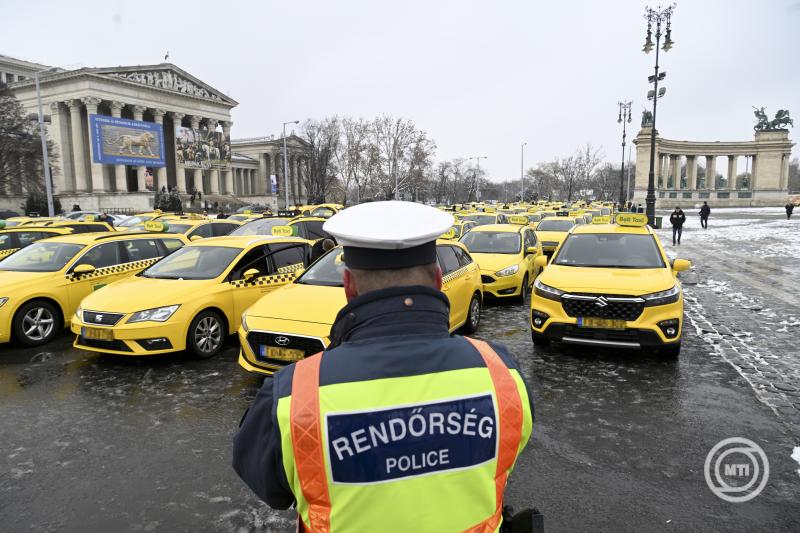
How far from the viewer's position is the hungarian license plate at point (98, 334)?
6.74m

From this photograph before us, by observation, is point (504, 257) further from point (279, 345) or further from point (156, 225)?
point (156, 225)

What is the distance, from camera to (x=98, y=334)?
680cm

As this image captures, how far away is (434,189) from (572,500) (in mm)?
91307

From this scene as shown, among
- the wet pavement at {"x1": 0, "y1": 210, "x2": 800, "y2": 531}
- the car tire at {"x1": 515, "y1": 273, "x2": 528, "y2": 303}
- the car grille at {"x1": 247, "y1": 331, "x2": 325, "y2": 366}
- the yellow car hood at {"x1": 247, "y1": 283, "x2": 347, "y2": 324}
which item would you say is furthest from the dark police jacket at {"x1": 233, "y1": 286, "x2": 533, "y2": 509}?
the car tire at {"x1": 515, "y1": 273, "x2": 528, "y2": 303}

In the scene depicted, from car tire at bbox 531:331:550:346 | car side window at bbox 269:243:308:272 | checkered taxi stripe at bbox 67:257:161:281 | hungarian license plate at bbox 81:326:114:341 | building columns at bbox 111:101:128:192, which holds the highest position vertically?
building columns at bbox 111:101:128:192

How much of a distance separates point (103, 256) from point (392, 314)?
9314mm

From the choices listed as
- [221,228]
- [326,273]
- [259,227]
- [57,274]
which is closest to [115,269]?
[57,274]

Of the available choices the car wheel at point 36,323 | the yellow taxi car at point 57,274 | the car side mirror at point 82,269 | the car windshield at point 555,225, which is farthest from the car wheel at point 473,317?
the car windshield at point 555,225

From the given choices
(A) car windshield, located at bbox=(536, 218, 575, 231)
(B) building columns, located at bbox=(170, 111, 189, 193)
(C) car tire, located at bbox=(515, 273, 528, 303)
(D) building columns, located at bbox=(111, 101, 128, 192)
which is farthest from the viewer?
(B) building columns, located at bbox=(170, 111, 189, 193)

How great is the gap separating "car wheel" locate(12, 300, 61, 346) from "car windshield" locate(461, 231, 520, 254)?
824 cm

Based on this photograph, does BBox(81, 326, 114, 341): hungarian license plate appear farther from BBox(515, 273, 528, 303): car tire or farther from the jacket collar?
BBox(515, 273, 528, 303): car tire

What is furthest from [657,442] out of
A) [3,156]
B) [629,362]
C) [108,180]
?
[108,180]

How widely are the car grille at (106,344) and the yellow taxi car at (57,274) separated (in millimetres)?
1827

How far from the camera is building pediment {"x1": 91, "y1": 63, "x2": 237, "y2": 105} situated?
208ft
